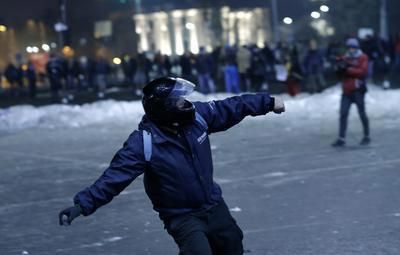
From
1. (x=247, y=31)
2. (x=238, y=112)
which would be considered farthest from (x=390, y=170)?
(x=247, y=31)

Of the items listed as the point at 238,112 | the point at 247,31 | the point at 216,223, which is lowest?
the point at 247,31

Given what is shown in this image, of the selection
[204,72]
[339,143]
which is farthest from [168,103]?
[204,72]

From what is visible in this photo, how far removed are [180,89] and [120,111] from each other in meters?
18.0

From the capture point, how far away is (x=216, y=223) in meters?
4.60

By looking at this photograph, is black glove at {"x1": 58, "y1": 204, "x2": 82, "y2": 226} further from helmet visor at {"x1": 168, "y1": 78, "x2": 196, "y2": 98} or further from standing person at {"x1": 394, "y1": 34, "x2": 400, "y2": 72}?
standing person at {"x1": 394, "y1": 34, "x2": 400, "y2": 72}

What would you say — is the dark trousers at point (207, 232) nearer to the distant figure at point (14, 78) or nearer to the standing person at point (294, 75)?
the standing person at point (294, 75)

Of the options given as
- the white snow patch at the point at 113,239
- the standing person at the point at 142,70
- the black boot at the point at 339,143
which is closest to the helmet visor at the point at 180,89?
the white snow patch at the point at 113,239

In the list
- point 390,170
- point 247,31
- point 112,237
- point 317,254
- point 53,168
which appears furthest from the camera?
point 247,31

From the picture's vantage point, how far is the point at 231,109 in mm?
4766

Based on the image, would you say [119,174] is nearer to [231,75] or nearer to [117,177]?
[117,177]

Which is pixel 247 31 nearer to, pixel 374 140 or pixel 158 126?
pixel 374 140

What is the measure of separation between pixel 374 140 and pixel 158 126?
9323 mm

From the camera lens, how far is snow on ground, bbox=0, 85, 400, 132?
1931 centimetres

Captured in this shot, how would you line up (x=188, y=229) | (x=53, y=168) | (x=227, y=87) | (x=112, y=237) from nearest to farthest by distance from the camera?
(x=188, y=229) < (x=112, y=237) < (x=53, y=168) < (x=227, y=87)
